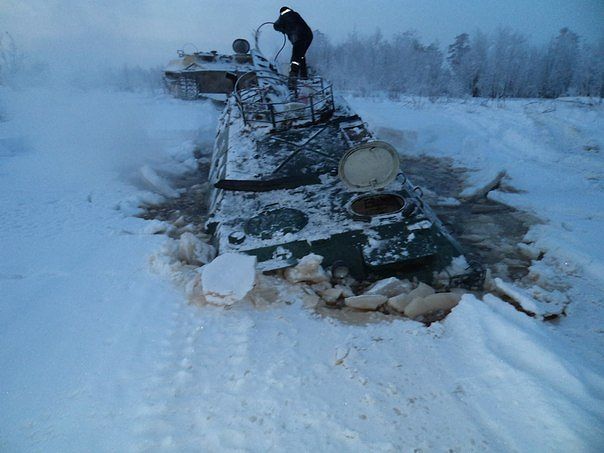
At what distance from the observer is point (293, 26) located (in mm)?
8141

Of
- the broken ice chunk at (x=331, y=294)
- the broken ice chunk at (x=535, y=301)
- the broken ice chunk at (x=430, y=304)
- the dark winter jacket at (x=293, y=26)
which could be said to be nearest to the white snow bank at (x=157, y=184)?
the dark winter jacket at (x=293, y=26)

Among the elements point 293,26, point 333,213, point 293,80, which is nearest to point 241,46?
point 293,26

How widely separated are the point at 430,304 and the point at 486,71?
84.5 ft

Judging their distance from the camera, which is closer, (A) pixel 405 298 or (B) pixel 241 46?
(A) pixel 405 298

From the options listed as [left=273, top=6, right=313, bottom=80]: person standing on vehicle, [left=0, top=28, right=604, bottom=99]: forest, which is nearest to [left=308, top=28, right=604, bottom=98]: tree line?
[left=0, top=28, right=604, bottom=99]: forest

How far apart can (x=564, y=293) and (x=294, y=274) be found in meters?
2.38

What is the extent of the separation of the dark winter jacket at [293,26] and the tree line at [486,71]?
1481 centimetres

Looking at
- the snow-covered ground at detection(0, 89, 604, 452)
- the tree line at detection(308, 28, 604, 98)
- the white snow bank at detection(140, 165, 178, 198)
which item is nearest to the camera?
the snow-covered ground at detection(0, 89, 604, 452)

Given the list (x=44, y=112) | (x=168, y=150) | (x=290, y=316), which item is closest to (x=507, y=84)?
(x=168, y=150)

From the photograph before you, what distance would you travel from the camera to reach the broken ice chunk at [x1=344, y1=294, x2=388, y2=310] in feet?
10.4

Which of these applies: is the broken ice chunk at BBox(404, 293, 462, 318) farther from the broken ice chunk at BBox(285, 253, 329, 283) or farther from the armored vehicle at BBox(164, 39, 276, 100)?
the armored vehicle at BBox(164, 39, 276, 100)

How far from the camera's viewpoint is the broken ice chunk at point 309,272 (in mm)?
3498

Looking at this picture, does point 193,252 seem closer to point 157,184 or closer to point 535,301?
point 535,301

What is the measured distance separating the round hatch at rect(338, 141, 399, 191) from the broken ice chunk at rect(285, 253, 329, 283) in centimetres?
95
